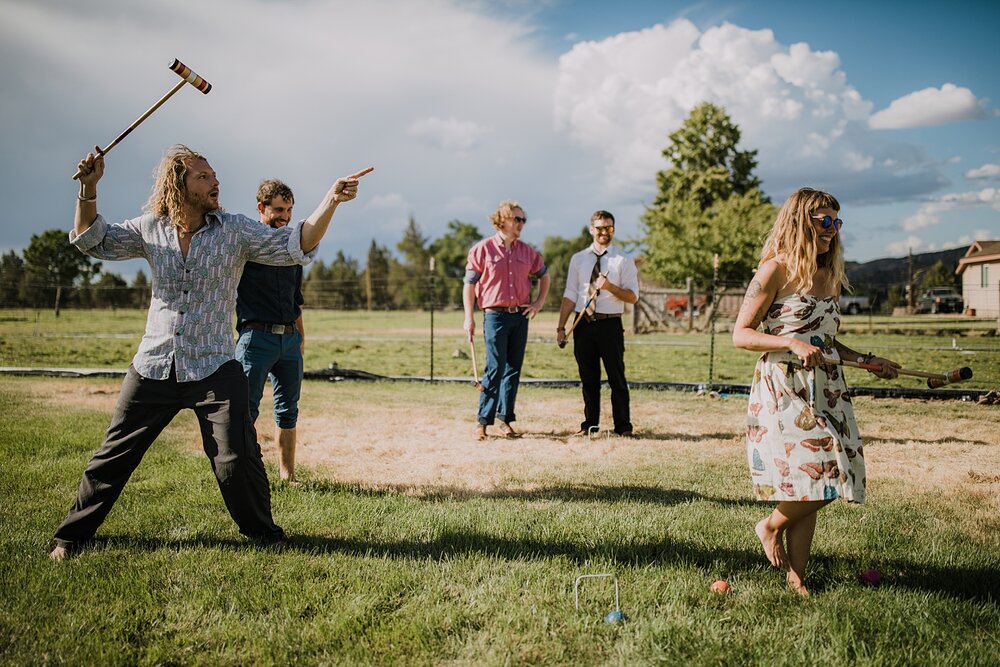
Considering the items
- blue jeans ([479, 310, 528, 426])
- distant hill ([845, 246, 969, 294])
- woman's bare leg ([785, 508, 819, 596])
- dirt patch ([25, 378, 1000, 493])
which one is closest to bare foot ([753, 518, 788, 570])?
woman's bare leg ([785, 508, 819, 596])

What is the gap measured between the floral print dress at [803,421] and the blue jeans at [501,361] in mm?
3614

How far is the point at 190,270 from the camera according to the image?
343cm

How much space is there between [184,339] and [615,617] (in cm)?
240

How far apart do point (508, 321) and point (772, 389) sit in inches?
148

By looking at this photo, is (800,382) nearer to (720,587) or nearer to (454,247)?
(720,587)

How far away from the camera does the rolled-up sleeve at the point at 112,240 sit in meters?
3.32

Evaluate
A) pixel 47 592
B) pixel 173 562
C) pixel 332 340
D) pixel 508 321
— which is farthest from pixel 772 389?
pixel 332 340

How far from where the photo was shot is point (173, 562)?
331cm

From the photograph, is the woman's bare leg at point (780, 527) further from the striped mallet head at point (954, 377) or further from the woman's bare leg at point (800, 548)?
the striped mallet head at point (954, 377)

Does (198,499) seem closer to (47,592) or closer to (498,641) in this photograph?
(47,592)

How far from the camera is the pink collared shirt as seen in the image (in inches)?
259

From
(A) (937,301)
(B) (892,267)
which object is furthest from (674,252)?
(B) (892,267)

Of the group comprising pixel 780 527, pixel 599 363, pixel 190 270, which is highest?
pixel 190 270

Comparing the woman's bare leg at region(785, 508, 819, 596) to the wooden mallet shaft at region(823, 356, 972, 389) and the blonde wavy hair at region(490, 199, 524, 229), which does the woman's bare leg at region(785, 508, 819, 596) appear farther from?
the blonde wavy hair at region(490, 199, 524, 229)
